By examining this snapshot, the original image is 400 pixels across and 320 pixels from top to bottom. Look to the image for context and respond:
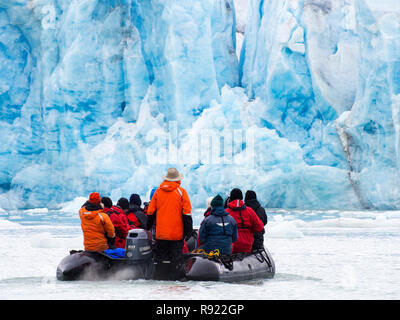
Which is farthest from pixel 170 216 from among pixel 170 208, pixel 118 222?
pixel 118 222

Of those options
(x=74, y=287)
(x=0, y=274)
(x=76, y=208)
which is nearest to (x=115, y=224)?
(x=74, y=287)

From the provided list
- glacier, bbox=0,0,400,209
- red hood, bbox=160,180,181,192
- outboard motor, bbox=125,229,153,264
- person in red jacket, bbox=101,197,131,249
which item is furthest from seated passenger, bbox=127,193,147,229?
glacier, bbox=0,0,400,209

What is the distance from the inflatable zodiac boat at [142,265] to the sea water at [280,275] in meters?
0.09

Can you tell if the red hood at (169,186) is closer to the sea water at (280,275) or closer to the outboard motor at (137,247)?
the outboard motor at (137,247)

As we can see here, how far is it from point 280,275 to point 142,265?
1468mm

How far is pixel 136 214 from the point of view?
635cm

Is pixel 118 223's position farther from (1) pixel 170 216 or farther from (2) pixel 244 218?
(2) pixel 244 218

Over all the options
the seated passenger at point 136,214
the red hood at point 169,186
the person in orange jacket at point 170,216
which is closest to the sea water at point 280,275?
the person in orange jacket at point 170,216

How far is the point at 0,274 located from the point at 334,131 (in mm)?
14351

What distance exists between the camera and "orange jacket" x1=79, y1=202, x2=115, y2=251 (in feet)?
18.2

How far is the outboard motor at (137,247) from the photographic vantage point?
17.7 ft

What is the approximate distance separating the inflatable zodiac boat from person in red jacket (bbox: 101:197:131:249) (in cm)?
31

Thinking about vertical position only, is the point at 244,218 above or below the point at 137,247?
above
